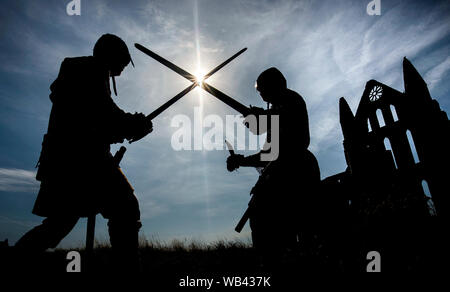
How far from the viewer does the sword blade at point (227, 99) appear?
4074 mm

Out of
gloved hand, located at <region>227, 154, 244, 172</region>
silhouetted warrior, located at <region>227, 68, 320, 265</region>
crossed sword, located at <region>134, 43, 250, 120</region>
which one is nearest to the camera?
silhouetted warrior, located at <region>227, 68, 320, 265</region>

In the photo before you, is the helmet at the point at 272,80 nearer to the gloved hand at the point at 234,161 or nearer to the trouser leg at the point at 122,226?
the gloved hand at the point at 234,161

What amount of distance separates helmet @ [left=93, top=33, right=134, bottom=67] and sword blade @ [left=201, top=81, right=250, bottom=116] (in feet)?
6.22

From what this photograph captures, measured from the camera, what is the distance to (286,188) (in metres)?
2.77

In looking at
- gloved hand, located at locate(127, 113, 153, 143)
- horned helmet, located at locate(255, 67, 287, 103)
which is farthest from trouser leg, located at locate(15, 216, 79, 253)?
horned helmet, located at locate(255, 67, 287, 103)

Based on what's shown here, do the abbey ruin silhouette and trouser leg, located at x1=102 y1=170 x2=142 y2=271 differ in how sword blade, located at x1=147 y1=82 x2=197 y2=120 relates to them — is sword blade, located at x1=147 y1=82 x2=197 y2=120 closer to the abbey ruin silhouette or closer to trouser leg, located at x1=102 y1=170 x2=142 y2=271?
trouser leg, located at x1=102 y1=170 x2=142 y2=271

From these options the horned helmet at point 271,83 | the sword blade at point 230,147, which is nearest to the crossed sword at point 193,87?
the sword blade at point 230,147

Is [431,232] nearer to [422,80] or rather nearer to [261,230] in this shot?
[261,230]

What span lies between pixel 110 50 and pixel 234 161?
86.3 inches

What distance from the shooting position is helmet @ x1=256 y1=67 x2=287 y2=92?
3254 mm

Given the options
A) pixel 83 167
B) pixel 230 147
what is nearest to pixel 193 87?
pixel 230 147

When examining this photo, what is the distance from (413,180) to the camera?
3559 millimetres

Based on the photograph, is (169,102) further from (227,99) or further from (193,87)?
(227,99)
